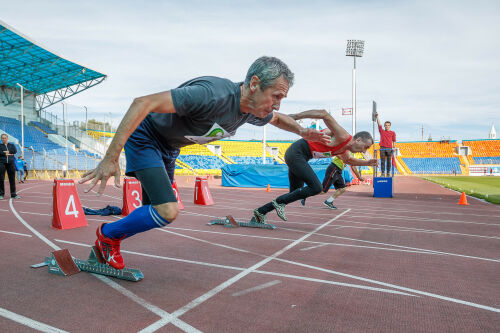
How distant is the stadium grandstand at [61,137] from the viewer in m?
26.9

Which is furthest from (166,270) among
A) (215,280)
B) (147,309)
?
(147,309)

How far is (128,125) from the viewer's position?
7.13 ft

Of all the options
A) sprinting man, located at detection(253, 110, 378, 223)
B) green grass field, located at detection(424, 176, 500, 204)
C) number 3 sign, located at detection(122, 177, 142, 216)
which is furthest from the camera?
green grass field, located at detection(424, 176, 500, 204)

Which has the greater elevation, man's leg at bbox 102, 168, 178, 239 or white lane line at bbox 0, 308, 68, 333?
man's leg at bbox 102, 168, 178, 239

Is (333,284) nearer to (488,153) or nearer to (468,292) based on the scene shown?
(468,292)

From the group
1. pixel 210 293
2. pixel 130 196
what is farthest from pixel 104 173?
pixel 130 196

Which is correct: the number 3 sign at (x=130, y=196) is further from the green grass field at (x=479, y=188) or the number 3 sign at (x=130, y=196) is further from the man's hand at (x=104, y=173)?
the green grass field at (x=479, y=188)

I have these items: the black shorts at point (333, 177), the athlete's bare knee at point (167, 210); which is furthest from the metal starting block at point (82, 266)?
the black shorts at point (333, 177)

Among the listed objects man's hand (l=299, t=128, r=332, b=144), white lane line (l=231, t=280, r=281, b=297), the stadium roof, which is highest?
the stadium roof

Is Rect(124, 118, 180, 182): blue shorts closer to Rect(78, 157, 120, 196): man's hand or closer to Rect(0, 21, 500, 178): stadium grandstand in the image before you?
Rect(78, 157, 120, 196): man's hand

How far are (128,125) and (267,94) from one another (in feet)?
3.29

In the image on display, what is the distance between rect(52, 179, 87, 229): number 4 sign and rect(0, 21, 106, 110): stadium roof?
23541mm

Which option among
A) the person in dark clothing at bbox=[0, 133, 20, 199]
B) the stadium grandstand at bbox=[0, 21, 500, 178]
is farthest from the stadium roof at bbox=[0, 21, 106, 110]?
the person in dark clothing at bbox=[0, 133, 20, 199]

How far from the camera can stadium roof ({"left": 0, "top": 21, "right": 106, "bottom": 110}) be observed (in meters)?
26.2
